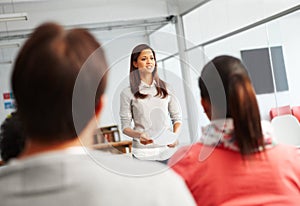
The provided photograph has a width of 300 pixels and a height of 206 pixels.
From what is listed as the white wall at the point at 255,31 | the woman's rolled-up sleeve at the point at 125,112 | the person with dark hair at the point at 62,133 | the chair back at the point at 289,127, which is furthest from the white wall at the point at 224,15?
the person with dark hair at the point at 62,133

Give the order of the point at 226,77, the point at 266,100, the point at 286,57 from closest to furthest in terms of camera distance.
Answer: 1. the point at 226,77
2. the point at 286,57
3. the point at 266,100

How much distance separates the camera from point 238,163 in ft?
4.29

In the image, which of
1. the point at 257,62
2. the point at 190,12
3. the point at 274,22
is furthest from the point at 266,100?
the point at 190,12

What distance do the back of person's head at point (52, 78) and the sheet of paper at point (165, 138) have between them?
1.98ft

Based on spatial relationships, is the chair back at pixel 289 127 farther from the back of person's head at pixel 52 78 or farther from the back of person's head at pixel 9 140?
the back of person's head at pixel 52 78

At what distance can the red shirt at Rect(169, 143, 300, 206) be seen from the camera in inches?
51.1

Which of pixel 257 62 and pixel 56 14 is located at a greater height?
pixel 56 14

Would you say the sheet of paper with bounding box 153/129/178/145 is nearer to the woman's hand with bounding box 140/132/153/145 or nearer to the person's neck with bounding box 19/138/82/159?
the woman's hand with bounding box 140/132/153/145

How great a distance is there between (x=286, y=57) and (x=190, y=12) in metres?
2.97

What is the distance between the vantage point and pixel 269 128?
1.31 metres

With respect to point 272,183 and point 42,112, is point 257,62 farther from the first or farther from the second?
point 42,112

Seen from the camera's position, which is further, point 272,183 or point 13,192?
point 272,183

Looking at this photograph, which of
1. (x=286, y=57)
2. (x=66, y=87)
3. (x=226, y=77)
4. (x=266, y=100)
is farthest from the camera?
(x=266, y=100)

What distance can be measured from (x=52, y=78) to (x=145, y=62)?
2.99 feet
